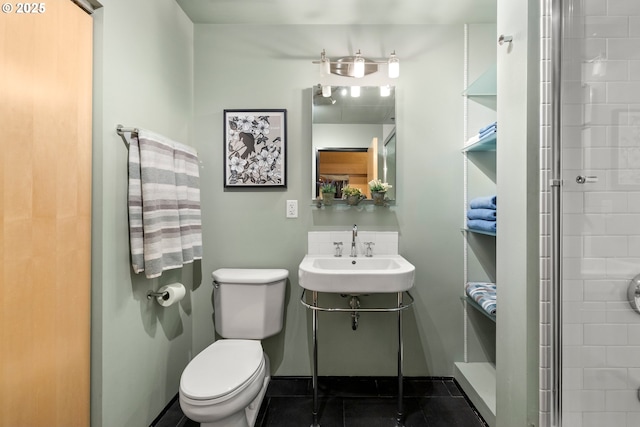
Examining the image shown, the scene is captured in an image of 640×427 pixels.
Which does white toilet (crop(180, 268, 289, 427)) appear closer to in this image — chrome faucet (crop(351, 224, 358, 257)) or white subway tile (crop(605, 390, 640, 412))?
chrome faucet (crop(351, 224, 358, 257))

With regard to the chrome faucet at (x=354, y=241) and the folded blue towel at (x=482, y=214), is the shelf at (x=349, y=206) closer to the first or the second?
the chrome faucet at (x=354, y=241)

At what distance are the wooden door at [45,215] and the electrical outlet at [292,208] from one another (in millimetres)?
1053

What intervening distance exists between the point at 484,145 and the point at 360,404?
1.70 metres

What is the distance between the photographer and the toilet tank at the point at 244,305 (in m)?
1.71

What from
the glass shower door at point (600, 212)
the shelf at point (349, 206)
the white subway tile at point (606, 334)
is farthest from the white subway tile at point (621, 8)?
the shelf at point (349, 206)

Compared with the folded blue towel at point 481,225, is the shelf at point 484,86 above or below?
above

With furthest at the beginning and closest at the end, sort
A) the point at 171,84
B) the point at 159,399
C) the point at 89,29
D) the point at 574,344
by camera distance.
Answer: the point at 171,84 → the point at 159,399 → the point at 89,29 → the point at 574,344

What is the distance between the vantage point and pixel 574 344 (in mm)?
1043

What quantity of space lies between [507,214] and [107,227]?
1668 mm

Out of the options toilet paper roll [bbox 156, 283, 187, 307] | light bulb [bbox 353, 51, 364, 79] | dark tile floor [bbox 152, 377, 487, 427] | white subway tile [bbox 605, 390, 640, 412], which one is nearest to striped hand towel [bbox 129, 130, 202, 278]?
toilet paper roll [bbox 156, 283, 187, 307]

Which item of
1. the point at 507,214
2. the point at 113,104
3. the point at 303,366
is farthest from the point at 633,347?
the point at 113,104

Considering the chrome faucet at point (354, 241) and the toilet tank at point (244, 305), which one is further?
the chrome faucet at point (354, 241)

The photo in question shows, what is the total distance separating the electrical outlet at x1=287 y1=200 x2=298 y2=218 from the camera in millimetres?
1940

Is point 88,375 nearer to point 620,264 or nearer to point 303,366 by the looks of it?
point 303,366
